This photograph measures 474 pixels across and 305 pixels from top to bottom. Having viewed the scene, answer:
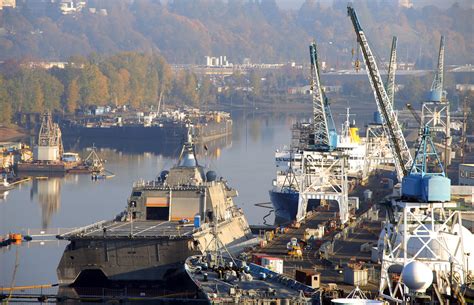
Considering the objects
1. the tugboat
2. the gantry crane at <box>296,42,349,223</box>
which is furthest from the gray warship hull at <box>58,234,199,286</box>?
the tugboat

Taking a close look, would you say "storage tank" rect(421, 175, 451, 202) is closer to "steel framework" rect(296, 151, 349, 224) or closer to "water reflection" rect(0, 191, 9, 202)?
"steel framework" rect(296, 151, 349, 224)

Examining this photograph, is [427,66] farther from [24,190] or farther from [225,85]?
[24,190]

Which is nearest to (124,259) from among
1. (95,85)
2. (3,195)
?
(3,195)

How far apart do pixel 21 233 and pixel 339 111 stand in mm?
77831

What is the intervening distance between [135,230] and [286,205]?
13.3 meters

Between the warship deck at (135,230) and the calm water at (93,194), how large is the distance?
147 cm

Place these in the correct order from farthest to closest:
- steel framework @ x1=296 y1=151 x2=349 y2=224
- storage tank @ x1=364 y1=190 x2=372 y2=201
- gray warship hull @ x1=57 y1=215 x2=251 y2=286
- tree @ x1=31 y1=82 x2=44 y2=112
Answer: tree @ x1=31 y1=82 x2=44 y2=112 → storage tank @ x1=364 y1=190 x2=372 y2=201 → steel framework @ x1=296 y1=151 x2=349 y2=224 → gray warship hull @ x1=57 y1=215 x2=251 y2=286

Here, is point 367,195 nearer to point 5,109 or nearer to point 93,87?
point 5,109

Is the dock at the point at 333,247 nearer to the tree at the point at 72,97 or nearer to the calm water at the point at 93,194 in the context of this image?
the calm water at the point at 93,194

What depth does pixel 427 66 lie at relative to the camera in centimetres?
13300

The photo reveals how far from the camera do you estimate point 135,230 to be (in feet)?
111

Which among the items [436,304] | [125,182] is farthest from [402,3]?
[436,304]

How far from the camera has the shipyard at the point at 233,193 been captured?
24891 millimetres

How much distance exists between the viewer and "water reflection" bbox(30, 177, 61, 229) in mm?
46594
